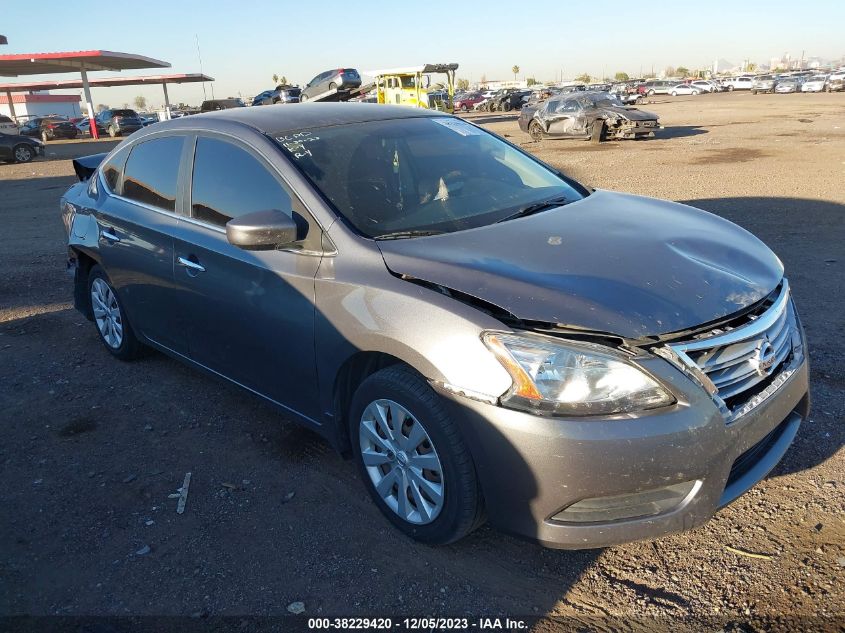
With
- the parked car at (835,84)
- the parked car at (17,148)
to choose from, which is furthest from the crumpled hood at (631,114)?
the parked car at (835,84)

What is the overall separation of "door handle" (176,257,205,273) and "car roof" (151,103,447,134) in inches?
30.2

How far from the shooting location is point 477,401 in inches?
96.3

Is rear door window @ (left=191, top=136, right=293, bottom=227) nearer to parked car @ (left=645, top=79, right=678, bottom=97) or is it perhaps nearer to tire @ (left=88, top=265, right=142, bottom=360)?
tire @ (left=88, top=265, right=142, bottom=360)

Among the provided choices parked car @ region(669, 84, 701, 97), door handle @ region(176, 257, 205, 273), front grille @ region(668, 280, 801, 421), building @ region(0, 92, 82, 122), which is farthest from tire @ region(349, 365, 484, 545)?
building @ region(0, 92, 82, 122)

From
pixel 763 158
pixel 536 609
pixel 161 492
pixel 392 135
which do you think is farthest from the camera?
pixel 763 158

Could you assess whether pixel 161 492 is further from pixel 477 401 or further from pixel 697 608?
pixel 697 608

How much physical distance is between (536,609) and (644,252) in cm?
147

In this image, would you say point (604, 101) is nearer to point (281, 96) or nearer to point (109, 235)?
point (109, 235)

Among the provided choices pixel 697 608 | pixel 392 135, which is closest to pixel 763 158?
pixel 392 135

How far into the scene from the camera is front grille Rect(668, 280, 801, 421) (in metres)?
2.39

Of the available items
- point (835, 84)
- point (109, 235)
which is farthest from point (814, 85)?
point (109, 235)

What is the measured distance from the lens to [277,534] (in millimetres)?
3074

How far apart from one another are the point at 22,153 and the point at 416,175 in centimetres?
2614

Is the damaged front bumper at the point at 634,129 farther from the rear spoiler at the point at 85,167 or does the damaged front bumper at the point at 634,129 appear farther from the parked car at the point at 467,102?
the parked car at the point at 467,102
